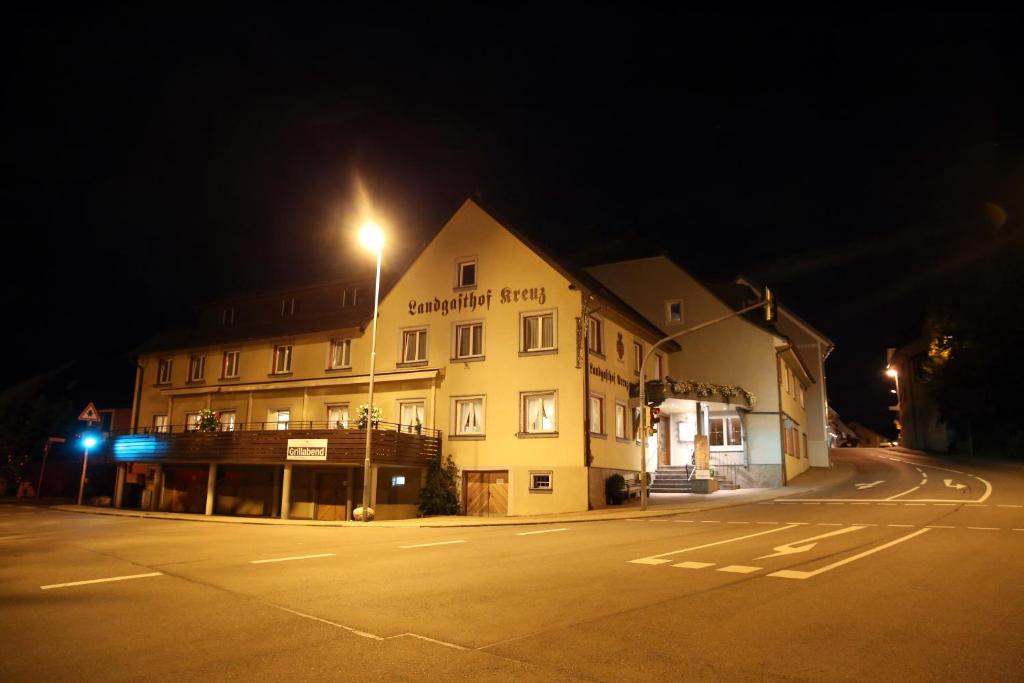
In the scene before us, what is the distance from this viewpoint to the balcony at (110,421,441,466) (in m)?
25.4

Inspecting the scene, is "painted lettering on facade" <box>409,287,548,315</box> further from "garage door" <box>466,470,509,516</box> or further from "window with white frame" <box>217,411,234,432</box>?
"window with white frame" <box>217,411,234,432</box>

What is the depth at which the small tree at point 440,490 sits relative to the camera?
2733 cm

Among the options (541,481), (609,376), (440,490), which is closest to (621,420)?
(609,376)

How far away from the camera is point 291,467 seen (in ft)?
93.4

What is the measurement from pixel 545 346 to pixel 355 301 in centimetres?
1221

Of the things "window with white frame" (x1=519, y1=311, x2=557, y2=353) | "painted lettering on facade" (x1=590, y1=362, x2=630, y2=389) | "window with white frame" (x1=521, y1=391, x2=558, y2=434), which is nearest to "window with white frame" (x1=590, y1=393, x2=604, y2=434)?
"painted lettering on facade" (x1=590, y1=362, x2=630, y2=389)

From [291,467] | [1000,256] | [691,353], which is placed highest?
[1000,256]

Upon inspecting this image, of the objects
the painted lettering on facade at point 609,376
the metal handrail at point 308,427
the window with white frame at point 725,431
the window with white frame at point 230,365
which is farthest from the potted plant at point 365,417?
the window with white frame at point 725,431

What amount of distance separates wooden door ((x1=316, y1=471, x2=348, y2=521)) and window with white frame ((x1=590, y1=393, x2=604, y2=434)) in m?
10.1

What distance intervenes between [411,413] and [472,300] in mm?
5604

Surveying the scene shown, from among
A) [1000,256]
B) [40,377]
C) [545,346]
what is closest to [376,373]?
[545,346]

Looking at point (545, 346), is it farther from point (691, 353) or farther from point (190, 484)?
point (190, 484)

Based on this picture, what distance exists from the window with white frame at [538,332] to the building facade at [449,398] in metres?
0.07

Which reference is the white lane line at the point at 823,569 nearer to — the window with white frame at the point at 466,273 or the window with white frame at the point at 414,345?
the window with white frame at the point at 466,273
